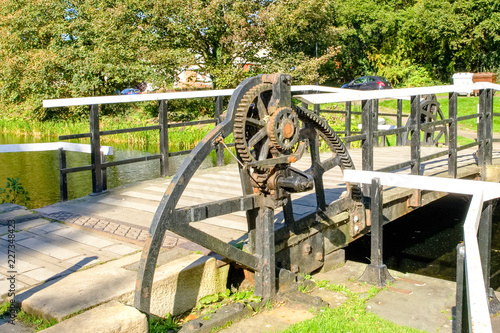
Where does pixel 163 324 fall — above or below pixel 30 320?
below

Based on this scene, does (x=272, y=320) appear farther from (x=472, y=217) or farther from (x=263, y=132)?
(x=472, y=217)

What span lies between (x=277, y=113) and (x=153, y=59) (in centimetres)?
2066

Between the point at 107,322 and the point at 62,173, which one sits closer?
the point at 107,322

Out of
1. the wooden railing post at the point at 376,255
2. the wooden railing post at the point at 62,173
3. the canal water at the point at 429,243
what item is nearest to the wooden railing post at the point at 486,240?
the wooden railing post at the point at 376,255

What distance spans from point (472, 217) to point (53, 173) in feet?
38.3

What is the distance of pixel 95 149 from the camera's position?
680 cm

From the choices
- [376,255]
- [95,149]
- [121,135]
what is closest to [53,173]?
[121,135]

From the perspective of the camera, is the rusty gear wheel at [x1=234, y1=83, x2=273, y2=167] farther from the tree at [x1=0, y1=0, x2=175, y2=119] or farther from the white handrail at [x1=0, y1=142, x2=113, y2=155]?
the tree at [x1=0, y1=0, x2=175, y2=119]

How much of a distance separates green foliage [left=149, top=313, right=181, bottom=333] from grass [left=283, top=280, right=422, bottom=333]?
0.77 metres

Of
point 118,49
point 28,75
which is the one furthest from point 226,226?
point 28,75

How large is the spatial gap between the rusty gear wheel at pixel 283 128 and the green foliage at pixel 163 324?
1.48 metres

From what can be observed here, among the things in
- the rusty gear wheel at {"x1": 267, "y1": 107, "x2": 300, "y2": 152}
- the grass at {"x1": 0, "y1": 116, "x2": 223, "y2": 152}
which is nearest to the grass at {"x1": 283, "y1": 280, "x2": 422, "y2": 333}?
the rusty gear wheel at {"x1": 267, "y1": 107, "x2": 300, "y2": 152}

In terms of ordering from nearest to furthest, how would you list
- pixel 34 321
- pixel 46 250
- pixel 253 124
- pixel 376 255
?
pixel 34 321 → pixel 253 124 → pixel 46 250 → pixel 376 255

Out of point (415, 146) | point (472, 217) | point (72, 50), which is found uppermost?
point (72, 50)
